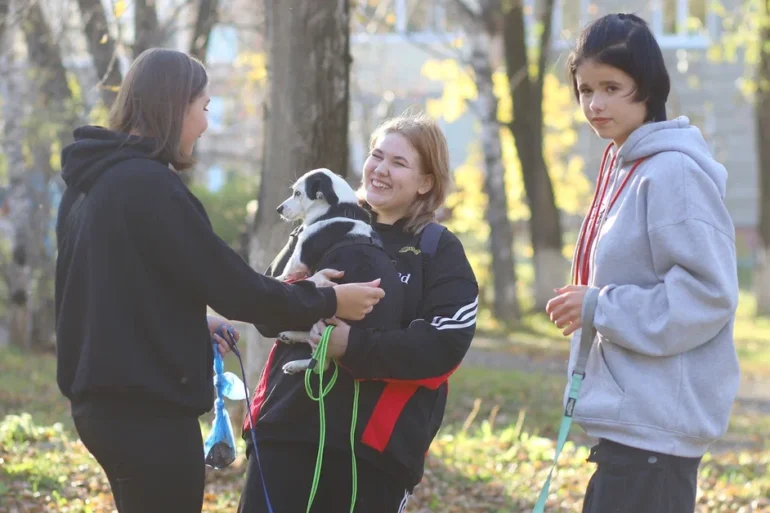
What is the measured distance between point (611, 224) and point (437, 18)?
29.8 m

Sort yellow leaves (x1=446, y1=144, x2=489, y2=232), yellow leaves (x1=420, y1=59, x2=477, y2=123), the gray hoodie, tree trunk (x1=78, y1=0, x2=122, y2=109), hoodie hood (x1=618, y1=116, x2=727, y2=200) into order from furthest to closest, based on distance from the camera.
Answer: yellow leaves (x1=446, y1=144, x2=489, y2=232) → yellow leaves (x1=420, y1=59, x2=477, y2=123) → tree trunk (x1=78, y1=0, x2=122, y2=109) → hoodie hood (x1=618, y1=116, x2=727, y2=200) → the gray hoodie

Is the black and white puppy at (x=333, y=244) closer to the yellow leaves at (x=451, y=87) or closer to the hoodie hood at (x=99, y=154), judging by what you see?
the hoodie hood at (x=99, y=154)

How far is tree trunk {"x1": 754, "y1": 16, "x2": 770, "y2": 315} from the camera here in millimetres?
21391

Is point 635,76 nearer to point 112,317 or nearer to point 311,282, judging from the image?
point 311,282

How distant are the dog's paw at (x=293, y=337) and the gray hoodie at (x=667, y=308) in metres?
1.00

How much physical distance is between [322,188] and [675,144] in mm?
1483

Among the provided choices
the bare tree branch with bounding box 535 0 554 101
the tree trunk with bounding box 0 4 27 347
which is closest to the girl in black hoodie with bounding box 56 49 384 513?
the tree trunk with bounding box 0 4 27 347

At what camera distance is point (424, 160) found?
4020 millimetres

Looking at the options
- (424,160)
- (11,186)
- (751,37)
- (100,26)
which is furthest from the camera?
(751,37)

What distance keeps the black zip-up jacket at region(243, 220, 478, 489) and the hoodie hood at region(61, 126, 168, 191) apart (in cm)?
93

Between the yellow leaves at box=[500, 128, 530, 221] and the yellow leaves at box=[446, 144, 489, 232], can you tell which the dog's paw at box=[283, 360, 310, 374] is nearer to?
the yellow leaves at box=[446, 144, 489, 232]

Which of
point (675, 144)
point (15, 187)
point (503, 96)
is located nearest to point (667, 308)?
point (675, 144)

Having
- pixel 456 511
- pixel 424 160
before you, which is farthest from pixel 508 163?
pixel 424 160

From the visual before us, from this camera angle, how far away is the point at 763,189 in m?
21.8
